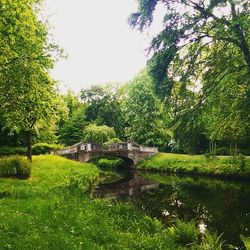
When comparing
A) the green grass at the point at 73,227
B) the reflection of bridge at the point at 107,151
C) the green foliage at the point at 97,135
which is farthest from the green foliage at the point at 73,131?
the green grass at the point at 73,227

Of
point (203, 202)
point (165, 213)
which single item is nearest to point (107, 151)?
point (203, 202)

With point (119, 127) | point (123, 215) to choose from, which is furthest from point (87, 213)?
point (119, 127)

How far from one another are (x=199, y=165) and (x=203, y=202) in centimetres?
1850

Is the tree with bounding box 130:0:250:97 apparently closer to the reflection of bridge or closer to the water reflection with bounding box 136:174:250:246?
the water reflection with bounding box 136:174:250:246

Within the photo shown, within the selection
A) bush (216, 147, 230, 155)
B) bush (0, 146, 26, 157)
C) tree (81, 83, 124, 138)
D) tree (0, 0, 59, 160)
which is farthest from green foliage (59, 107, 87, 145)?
tree (0, 0, 59, 160)

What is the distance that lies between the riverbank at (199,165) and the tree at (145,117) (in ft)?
13.9

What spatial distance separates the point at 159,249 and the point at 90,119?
71507 millimetres

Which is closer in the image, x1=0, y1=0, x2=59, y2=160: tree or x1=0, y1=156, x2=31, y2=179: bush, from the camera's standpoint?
x1=0, y1=0, x2=59, y2=160: tree

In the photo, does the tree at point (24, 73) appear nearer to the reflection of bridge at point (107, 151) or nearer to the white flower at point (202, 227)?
the white flower at point (202, 227)

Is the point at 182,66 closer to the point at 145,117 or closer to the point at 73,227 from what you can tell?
the point at 73,227

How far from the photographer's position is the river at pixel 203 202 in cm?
1684

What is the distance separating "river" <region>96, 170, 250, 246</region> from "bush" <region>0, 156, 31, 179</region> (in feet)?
22.5

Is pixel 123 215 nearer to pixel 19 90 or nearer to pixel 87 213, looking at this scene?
pixel 87 213

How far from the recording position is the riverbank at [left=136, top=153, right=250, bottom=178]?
35281 mm
